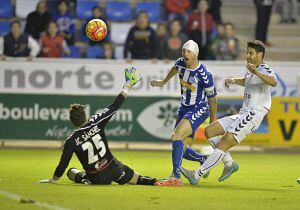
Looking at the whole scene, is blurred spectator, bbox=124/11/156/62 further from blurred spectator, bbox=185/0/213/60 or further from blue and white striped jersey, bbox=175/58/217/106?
blue and white striped jersey, bbox=175/58/217/106

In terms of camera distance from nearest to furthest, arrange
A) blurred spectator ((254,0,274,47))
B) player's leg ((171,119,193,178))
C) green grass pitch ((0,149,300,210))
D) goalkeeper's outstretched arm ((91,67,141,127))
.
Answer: green grass pitch ((0,149,300,210)) → goalkeeper's outstretched arm ((91,67,141,127)) → player's leg ((171,119,193,178)) → blurred spectator ((254,0,274,47))

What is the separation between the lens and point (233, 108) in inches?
774

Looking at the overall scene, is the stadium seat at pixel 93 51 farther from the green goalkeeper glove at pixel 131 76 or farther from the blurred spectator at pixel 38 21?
the green goalkeeper glove at pixel 131 76

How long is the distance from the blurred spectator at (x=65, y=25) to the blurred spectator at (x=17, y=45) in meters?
1.15

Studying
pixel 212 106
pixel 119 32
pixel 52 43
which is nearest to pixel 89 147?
pixel 212 106

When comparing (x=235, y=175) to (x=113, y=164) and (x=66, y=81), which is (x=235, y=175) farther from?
(x=66, y=81)

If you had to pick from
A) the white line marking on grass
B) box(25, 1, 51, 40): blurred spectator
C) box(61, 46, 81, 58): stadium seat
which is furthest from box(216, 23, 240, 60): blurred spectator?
the white line marking on grass

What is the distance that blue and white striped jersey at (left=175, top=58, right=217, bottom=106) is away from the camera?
41.1 feet

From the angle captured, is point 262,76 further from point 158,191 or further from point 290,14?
point 290,14

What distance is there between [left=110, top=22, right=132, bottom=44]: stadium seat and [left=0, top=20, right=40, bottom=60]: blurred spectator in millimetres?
2936

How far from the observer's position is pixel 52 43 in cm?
2098

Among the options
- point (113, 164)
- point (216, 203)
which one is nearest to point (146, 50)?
point (113, 164)

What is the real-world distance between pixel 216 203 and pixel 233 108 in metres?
9.74

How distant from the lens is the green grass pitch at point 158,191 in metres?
9.73
